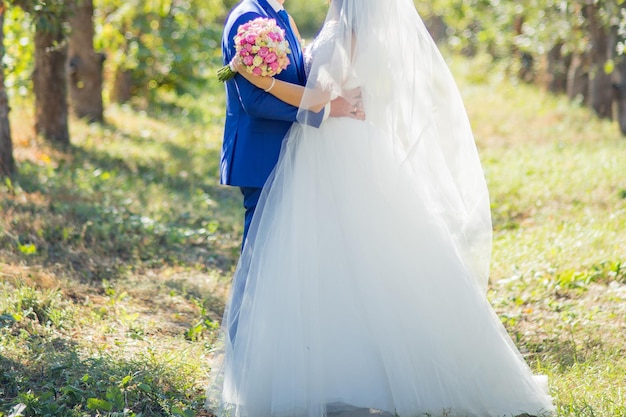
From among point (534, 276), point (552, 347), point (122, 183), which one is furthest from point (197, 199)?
point (552, 347)

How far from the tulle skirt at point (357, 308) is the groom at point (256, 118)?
9cm

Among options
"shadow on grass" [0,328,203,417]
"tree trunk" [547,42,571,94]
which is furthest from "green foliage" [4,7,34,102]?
"tree trunk" [547,42,571,94]

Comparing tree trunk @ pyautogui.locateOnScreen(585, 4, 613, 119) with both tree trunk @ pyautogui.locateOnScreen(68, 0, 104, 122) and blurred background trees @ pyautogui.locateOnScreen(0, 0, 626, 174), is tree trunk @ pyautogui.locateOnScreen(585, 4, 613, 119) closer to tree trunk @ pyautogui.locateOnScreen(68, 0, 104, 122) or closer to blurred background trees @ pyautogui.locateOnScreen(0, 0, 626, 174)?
blurred background trees @ pyautogui.locateOnScreen(0, 0, 626, 174)

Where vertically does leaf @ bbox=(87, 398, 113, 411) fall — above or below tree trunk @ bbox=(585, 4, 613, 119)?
below

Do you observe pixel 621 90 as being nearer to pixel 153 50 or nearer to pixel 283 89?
pixel 153 50

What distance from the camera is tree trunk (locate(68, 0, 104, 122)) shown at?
1109 centimetres

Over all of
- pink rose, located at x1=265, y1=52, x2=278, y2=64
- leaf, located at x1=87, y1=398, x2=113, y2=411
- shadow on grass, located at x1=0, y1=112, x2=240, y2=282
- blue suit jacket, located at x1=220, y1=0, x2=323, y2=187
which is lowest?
shadow on grass, located at x1=0, y1=112, x2=240, y2=282

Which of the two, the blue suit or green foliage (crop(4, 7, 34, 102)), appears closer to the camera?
the blue suit

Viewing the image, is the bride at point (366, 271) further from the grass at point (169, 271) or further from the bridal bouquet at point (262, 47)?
the grass at point (169, 271)

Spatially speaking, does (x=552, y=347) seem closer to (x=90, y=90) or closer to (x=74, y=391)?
(x=74, y=391)

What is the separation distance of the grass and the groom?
1039 mm

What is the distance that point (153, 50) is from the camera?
43.6 ft

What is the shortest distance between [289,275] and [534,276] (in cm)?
260

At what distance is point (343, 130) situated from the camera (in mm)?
3545
